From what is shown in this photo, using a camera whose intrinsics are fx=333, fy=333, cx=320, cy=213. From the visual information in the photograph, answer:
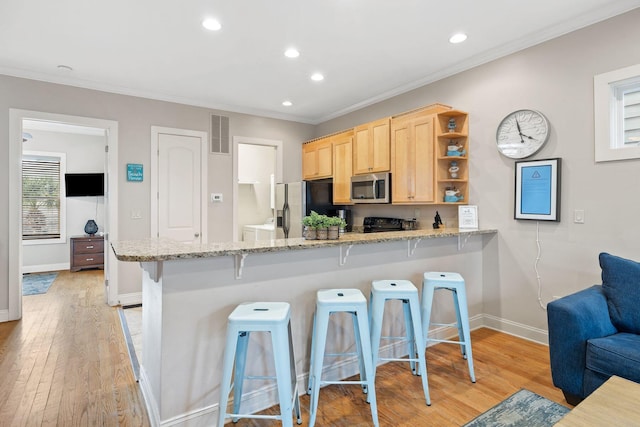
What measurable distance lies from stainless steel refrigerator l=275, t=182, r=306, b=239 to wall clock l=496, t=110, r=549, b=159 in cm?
261

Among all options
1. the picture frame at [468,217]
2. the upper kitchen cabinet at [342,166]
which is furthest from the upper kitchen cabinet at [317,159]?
the picture frame at [468,217]

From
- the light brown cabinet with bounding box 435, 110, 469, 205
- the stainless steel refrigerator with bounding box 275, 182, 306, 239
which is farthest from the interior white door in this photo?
the light brown cabinet with bounding box 435, 110, 469, 205

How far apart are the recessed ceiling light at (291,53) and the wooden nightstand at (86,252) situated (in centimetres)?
553

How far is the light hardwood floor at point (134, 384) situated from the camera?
1.99m

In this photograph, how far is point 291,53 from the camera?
10.8 feet

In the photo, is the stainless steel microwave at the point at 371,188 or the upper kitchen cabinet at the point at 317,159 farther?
the upper kitchen cabinet at the point at 317,159

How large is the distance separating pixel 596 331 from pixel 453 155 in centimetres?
201

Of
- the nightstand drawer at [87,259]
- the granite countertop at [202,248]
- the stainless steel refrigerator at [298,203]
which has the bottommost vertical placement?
the nightstand drawer at [87,259]

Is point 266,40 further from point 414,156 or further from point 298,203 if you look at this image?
point 298,203

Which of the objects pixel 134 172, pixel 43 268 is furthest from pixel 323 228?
pixel 43 268

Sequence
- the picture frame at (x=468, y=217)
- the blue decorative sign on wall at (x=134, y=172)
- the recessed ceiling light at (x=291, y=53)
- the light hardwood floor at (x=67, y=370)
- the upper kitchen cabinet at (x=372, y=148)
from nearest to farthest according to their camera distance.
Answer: the light hardwood floor at (x=67, y=370) → the recessed ceiling light at (x=291, y=53) → the picture frame at (x=468, y=217) → the upper kitchen cabinet at (x=372, y=148) → the blue decorative sign on wall at (x=134, y=172)

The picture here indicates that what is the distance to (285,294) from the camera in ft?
7.13

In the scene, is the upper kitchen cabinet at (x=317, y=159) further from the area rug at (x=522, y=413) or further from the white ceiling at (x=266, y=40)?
the area rug at (x=522, y=413)

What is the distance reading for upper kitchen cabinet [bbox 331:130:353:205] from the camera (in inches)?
185
